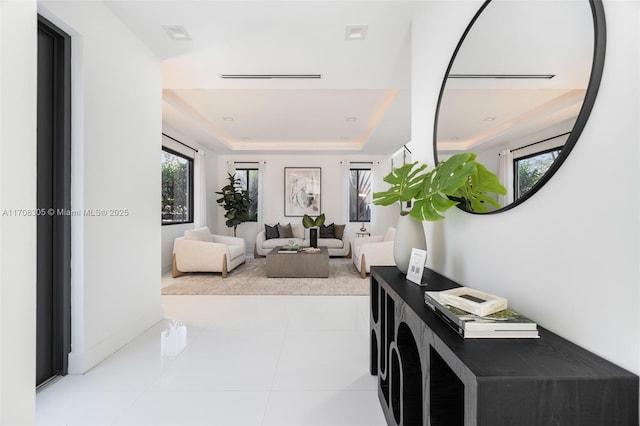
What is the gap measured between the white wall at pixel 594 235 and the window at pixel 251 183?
24.2ft

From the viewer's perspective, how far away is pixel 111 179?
8.13ft

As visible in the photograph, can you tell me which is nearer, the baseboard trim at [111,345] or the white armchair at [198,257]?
the baseboard trim at [111,345]

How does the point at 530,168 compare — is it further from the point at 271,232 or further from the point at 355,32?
the point at 271,232

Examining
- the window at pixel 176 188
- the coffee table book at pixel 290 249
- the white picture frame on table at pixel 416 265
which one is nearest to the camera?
the white picture frame on table at pixel 416 265

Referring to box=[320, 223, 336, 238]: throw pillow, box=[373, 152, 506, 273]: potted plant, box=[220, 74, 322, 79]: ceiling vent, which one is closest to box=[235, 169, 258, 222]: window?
box=[320, 223, 336, 238]: throw pillow

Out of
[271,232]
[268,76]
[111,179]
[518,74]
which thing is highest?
[268,76]

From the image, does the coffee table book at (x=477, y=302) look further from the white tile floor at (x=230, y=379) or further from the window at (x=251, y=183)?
the window at (x=251, y=183)

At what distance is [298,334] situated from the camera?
110 inches

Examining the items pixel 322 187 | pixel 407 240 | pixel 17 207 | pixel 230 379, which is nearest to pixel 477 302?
pixel 407 240

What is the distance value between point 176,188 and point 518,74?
6.23m

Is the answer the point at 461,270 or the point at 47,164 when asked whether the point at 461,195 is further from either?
the point at 47,164

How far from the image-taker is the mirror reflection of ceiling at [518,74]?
2.98ft

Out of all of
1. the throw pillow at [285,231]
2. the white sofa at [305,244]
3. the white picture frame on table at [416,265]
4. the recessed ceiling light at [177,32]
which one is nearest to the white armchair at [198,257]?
the white sofa at [305,244]

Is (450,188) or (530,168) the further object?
(450,188)
